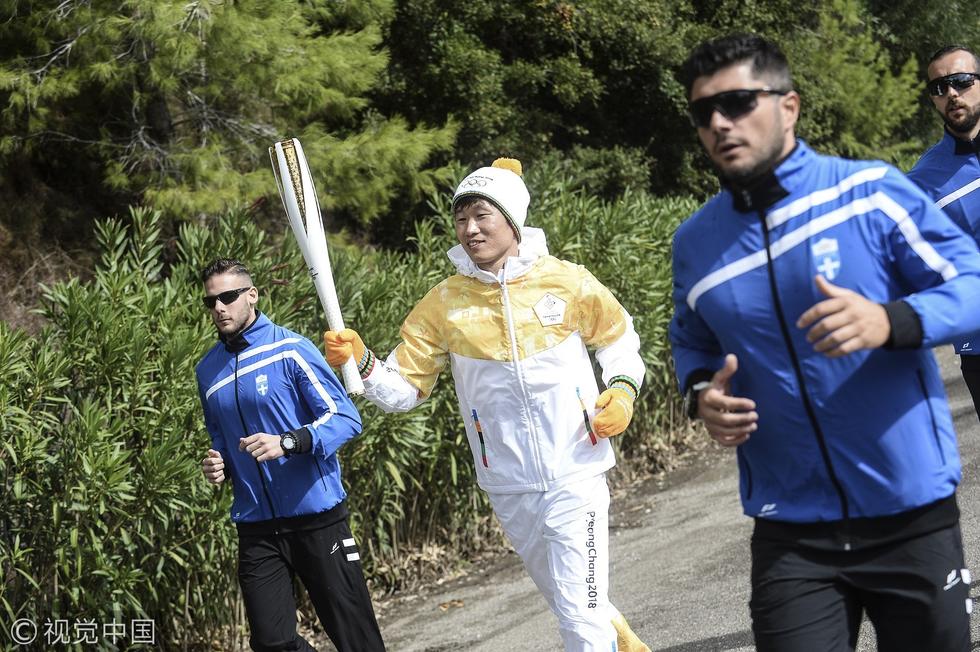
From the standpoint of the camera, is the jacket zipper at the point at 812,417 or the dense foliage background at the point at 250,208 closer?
the jacket zipper at the point at 812,417

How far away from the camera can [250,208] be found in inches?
322

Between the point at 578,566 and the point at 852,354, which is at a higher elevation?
the point at 852,354

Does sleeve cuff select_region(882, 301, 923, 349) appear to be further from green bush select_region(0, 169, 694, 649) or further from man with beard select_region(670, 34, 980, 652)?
green bush select_region(0, 169, 694, 649)

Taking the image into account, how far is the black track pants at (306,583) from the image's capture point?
17.3ft

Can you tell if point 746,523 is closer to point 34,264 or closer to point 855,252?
point 855,252

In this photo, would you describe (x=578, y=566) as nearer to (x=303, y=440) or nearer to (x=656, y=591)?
(x=303, y=440)

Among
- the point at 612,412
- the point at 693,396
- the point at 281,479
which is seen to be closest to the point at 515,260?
the point at 612,412

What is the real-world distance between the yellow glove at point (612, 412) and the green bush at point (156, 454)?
2.33 metres

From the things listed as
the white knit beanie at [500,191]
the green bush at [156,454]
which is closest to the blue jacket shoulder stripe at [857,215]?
the white knit beanie at [500,191]

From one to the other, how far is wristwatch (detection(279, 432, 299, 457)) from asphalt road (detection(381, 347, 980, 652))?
2.18 m

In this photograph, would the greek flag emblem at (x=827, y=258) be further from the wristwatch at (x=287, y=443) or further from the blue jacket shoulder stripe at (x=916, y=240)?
the wristwatch at (x=287, y=443)

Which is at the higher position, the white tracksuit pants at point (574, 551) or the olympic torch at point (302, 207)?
the olympic torch at point (302, 207)

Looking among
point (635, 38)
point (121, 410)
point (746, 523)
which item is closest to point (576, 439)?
point (121, 410)

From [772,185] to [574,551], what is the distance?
2.32 m
